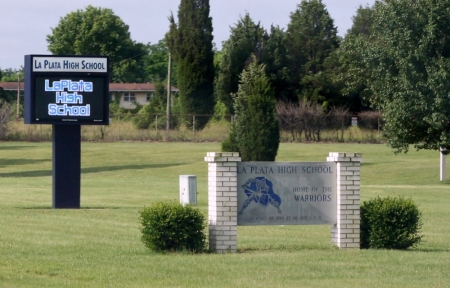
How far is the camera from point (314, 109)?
199 ft

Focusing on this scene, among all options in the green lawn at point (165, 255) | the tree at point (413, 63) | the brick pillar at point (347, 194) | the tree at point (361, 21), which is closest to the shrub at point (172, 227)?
the green lawn at point (165, 255)

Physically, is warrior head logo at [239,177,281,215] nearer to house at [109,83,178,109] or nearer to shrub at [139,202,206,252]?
shrub at [139,202,206,252]

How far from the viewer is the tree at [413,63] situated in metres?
29.4

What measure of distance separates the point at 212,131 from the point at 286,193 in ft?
156

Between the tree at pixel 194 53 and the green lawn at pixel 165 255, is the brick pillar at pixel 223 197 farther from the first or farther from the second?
the tree at pixel 194 53

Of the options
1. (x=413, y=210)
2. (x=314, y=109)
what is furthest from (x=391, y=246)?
(x=314, y=109)

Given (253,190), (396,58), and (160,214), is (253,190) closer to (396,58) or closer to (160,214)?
(160,214)

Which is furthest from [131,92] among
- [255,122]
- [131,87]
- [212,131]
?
[255,122]

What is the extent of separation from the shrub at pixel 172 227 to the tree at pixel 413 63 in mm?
18917

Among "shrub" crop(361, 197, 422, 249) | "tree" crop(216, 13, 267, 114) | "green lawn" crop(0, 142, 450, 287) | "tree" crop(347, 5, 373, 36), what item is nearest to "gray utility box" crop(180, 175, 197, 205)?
"green lawn" crop(0, 142, 450, 287)

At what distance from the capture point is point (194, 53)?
65438 millimetres

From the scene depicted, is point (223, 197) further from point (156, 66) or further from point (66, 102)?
point (156, 66)

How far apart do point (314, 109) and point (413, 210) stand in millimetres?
48224

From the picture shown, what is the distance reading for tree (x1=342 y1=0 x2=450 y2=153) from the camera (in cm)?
2942
